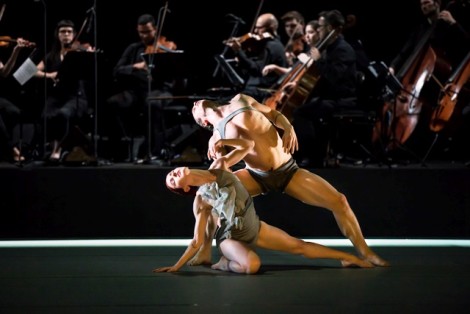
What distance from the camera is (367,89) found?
9.09m

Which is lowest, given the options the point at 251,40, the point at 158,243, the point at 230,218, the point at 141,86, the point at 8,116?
the point at 158,243

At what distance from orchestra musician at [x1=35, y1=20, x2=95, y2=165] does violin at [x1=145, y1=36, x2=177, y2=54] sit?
499mm

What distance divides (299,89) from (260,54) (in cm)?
81

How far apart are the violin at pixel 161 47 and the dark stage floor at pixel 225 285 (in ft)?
8.52

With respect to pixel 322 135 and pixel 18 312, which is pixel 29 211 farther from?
pixel 18 312

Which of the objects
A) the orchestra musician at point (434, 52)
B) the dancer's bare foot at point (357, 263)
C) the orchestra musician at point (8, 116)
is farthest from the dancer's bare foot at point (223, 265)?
the orchestra musician at point (8, 116)

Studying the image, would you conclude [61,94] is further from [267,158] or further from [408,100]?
[267,158]

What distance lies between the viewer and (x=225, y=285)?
5.43 m

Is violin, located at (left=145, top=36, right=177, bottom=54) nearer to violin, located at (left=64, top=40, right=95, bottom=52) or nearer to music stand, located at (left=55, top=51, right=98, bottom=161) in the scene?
violin, located at (left=64, top=40, right=95, bottom=52)

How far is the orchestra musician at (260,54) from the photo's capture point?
873 centimetres

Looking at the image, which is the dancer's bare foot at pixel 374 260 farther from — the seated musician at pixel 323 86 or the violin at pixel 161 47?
the violin at pixel 161 47

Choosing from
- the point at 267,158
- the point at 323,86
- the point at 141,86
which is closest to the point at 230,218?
the point at 267,158

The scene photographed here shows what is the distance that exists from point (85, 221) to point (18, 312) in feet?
10.1

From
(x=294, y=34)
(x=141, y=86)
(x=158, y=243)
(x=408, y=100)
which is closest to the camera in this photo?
(x=158, y=243)
